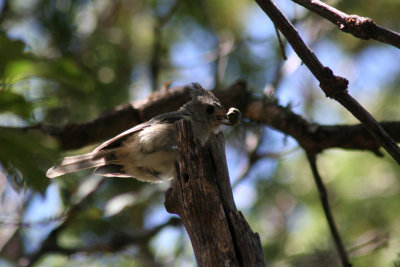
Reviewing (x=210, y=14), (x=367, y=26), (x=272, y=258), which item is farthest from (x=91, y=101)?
(x=367, y=26)

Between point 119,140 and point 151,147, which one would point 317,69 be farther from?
point 119,140

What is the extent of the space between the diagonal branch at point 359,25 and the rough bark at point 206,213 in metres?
0.95

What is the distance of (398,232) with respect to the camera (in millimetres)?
4102

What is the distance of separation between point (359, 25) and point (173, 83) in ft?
11.8

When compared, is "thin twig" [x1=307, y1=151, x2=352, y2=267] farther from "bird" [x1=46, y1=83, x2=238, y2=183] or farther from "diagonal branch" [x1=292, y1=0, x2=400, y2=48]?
"diagonal branch" [x1=292, y1=0, x2=400, y2=48]

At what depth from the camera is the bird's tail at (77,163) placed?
348cm

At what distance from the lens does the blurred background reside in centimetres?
459

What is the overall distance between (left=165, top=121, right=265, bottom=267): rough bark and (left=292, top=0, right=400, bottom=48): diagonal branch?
0.95m

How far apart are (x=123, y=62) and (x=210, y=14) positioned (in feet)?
4.39

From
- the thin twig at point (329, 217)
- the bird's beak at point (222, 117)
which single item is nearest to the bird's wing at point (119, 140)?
the bird's beak at point (222, 117)

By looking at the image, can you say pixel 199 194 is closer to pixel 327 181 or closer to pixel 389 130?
pixel 389 130

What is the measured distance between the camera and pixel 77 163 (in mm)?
3619

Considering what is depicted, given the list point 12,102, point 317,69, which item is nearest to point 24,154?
point 12,102

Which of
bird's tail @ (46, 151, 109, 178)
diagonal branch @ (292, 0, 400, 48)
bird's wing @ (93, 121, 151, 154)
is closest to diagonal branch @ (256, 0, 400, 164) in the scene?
diagonal branch @ (292, 0, 400, 48)
